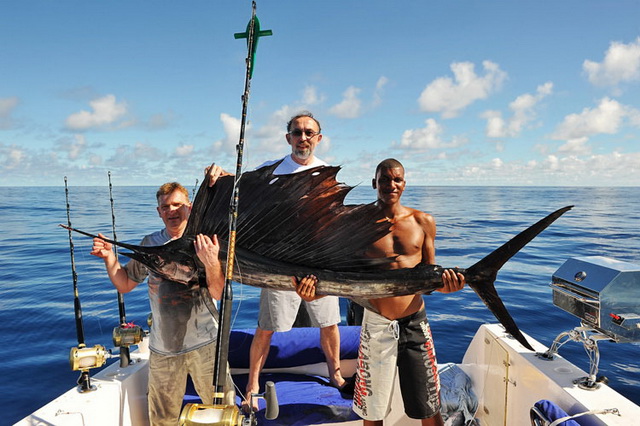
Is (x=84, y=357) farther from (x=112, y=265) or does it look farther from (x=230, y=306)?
(x=230, y=306)

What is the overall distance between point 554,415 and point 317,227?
47.8 inches

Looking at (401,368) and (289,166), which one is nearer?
(401,368)

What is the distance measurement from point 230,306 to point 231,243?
0.77ft

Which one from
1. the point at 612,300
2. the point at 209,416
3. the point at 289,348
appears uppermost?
the point at 612,300

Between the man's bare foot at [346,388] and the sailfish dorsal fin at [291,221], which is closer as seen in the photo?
the sailfish dorsal fin at [291,221]

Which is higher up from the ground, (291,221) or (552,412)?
(291,221)

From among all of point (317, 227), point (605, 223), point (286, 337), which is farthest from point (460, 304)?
point (605, 223)

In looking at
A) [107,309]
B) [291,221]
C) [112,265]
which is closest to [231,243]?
[291,221]

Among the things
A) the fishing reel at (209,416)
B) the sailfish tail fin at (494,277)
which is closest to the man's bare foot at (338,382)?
the sailfish tail fin at (494,277)

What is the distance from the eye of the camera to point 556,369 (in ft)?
7.02

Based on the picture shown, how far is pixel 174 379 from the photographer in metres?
2.00

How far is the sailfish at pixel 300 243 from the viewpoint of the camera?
1.79 m

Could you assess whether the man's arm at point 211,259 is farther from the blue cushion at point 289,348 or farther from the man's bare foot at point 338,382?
the man's bare foot at point 338,382

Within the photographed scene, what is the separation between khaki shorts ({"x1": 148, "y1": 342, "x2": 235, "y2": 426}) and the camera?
1989mm
